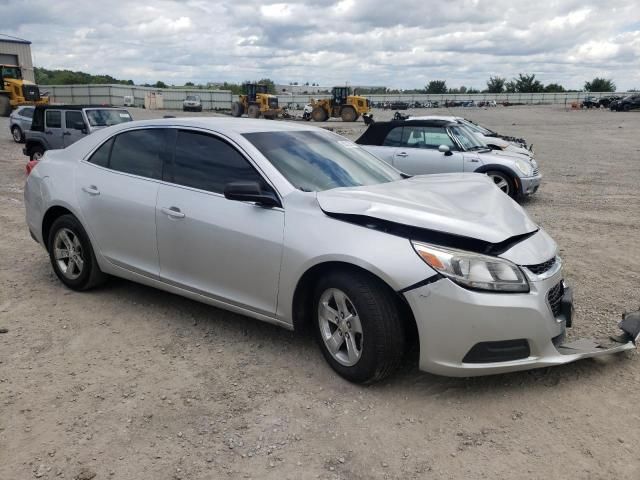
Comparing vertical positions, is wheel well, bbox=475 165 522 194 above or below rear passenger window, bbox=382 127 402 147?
below

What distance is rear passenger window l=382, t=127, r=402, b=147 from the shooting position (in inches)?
410

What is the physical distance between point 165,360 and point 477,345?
2.13 metres

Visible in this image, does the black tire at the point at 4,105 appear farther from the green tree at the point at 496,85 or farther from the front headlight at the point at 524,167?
the green tree at the point at 496,85

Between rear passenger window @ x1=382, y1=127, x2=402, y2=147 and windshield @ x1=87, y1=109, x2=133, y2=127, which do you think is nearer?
rear passenger window @ x1=382, y1=127, x2=402, y2=147

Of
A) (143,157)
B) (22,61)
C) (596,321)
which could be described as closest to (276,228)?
(143,157)

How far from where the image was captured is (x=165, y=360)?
383 centimetres

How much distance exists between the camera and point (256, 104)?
4053 cm

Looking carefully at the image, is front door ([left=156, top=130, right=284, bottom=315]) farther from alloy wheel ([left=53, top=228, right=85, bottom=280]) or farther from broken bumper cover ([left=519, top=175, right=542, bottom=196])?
broken bumper cover ([left=519, top=175, right=542, bottom=196])

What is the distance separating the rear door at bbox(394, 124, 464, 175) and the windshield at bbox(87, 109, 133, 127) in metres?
7.43

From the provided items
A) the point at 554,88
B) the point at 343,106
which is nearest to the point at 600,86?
the point at 554,88

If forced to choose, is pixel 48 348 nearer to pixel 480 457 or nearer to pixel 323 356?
pixel 323 356

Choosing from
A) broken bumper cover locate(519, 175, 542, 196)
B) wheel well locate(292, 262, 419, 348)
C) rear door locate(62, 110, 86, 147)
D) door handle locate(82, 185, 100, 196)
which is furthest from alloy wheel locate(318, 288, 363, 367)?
rear door locate(62, 110, 86, 147)

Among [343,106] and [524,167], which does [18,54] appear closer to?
[343,106]

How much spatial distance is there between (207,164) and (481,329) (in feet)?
7.50
